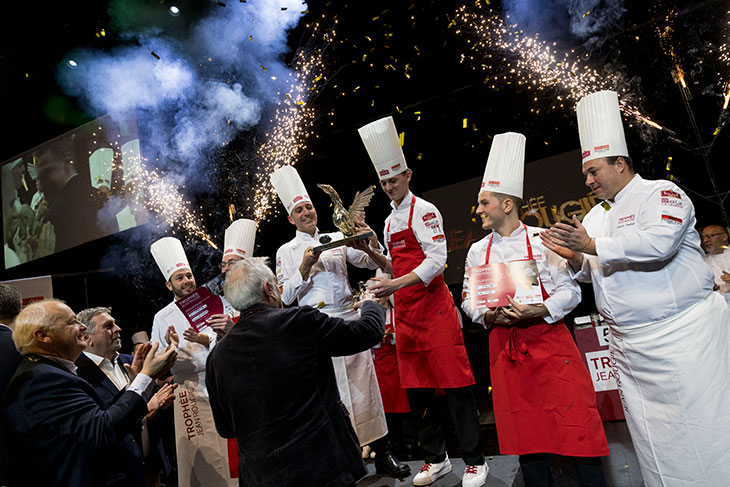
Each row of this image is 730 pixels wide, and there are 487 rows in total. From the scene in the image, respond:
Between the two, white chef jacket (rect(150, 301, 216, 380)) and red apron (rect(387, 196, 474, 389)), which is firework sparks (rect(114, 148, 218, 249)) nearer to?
white chef jacket (rect(150, 301, 216, 380))

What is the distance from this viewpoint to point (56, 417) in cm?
218

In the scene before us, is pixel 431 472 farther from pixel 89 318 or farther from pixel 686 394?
pixel 89 318

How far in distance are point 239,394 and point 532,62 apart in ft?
19.4

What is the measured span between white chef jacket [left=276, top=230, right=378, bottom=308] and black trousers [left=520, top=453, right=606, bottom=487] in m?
1.60

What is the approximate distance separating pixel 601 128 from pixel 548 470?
182 cm

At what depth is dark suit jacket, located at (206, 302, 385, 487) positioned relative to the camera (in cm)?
218

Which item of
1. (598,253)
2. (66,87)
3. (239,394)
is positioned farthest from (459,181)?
(66,87)

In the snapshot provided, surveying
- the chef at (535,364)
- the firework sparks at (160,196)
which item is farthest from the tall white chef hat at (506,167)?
the firework sparks at (160,196)

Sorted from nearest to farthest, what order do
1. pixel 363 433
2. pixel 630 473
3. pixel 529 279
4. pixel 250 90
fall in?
Result: pixel 529 279
pixel 630 473
pixel 363 433
pixel 250 90

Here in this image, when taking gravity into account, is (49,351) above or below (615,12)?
below

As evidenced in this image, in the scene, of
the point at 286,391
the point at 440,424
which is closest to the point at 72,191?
the point at 440,424

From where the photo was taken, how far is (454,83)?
6.85 meters

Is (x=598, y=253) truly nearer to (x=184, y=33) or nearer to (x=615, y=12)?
(x=615, y=12)

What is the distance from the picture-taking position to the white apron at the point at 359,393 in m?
3.62
